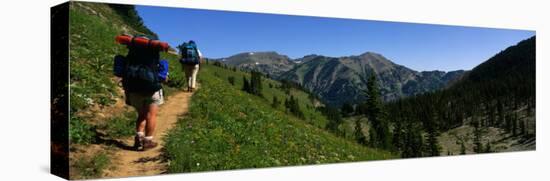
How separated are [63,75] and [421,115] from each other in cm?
1262

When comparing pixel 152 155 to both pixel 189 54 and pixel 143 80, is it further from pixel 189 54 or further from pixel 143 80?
pixel 189 54

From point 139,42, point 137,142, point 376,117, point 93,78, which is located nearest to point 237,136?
point 137,142

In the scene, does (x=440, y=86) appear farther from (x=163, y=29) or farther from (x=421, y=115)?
(x=163, y=29)

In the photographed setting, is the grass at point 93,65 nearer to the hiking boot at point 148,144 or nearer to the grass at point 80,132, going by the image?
the grass at point 80,132

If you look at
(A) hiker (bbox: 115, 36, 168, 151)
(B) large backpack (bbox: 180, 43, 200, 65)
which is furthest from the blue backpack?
(B) large backpack (bbox: 180, 43, 200, 65)

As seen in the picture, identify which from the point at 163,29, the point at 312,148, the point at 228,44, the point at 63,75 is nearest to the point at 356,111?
the point at 312,148

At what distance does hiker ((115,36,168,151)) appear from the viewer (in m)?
14.8

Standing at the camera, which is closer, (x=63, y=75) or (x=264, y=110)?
(x=63, y=75)

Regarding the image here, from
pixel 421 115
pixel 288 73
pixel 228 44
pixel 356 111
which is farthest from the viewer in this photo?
pixel 421 115

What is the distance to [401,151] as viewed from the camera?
799 inches

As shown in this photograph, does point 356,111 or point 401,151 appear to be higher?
point 356,111

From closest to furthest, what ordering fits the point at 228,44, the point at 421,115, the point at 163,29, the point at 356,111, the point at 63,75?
1. the point at 63,75
2. the point at 163,29
3. the point at 228,44
4. the point at 356,111
5. the point at 421,115

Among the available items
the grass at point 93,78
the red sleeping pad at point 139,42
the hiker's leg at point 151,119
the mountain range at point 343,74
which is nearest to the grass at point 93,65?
the grass at point 93,78

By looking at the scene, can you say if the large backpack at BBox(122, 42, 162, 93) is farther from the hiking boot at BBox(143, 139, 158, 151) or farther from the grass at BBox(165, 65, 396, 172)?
the grass at BBox(165, 65, 396, 172)
